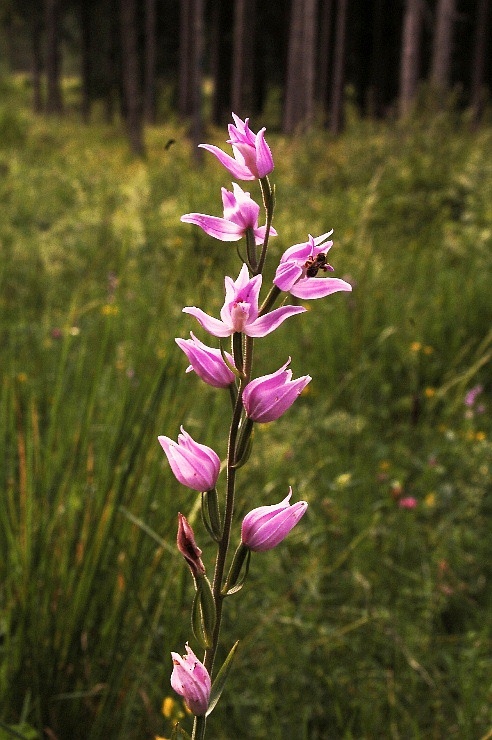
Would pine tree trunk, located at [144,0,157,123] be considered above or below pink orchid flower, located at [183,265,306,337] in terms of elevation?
below

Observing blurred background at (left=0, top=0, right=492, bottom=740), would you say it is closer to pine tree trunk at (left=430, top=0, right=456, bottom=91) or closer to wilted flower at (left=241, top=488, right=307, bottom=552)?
wilted flower at (left=241, top=488, right=307, bottom=552)

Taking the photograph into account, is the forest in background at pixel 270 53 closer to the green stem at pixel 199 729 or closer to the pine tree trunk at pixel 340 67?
the pine tree trunk at pixel 340 67

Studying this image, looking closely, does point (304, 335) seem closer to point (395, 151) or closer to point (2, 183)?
point (395, 151)

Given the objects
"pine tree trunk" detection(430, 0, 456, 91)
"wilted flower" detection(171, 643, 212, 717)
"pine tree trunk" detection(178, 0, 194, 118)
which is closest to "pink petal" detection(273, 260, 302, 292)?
"wilted flower" detection(171, 643, 212, 717)

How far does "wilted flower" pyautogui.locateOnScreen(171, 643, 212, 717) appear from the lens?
0.72 meters

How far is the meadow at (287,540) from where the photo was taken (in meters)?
1.46

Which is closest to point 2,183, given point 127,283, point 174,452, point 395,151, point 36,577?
point 395,151

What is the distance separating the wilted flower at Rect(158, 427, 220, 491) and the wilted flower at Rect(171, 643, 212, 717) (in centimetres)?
15

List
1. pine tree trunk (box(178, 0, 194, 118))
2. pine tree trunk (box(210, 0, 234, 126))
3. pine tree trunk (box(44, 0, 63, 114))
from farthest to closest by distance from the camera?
pine tree trunk (box(44, 0, 63, 114)) → pine tree trunk (box(210, 0, 234, 126)) → pine tree trunk (box(178, 0, 194, 118))

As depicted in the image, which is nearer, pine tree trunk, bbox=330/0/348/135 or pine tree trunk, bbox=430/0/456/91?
pine tree trunk, bbox=430/0/456/91

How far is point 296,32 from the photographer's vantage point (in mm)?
16281

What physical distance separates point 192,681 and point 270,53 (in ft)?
110

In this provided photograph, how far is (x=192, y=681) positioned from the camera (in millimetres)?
722

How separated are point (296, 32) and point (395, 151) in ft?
30.1
